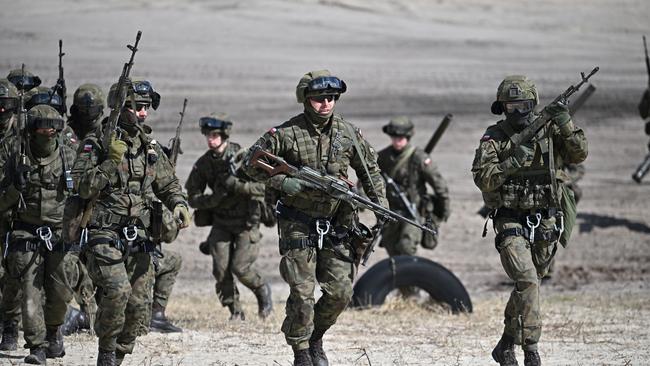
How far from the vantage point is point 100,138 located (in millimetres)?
8703

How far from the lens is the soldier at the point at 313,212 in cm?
905

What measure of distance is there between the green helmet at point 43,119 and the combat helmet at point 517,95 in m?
3.21

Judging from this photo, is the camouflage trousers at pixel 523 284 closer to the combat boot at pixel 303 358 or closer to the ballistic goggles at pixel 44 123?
the combat boot at pixel 303 358

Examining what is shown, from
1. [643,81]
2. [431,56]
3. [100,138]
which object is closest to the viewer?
[100,138]

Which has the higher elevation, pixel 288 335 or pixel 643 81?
pixel 643 81

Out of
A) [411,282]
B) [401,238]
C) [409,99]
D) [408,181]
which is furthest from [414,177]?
[409,99]

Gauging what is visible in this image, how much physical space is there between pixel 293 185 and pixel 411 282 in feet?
15.1

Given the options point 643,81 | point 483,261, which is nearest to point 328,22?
point 643,81

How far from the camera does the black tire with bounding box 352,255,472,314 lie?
1333cm

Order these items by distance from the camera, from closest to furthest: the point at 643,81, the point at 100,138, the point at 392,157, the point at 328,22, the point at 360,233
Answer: the point at 100,138 < the point at 360,233 < the point at 392,157 < the point at 643,81 < the point at 328,22

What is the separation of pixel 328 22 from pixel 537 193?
107 ft

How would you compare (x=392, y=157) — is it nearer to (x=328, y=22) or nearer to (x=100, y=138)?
(x=100, y=138)

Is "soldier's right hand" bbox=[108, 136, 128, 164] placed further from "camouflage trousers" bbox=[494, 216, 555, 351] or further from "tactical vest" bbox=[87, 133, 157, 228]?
"camouflage trousers" bbox=[494, 216, 555, 351]

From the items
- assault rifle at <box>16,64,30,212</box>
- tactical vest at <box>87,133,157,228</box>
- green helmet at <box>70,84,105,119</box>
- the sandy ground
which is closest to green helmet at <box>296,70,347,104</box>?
tactical vest at <box>87,133,157,228</box>
